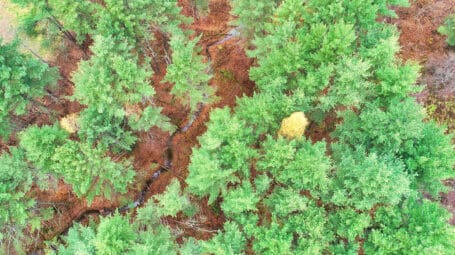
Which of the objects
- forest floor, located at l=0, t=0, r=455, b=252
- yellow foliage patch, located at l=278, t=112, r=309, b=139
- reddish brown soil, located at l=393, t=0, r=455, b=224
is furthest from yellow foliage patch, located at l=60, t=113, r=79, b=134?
reddish brown soil, located at l=393, t=0, r=455, b=224

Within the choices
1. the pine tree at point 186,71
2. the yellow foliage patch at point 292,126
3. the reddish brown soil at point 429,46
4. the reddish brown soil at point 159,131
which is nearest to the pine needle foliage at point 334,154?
the yellow foliage patch at point 292,126

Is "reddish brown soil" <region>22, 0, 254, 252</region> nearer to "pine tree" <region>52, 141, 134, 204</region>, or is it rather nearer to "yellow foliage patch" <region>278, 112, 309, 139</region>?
"pine tree" <region>52, 141, 134, 204</region>

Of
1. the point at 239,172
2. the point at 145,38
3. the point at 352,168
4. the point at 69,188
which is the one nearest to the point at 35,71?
the point at 145,38

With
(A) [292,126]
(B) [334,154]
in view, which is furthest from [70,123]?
(B) [334,154]

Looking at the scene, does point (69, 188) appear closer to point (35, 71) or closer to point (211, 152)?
point (35, 71)

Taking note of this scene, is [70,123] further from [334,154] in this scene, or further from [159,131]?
[334,154]
